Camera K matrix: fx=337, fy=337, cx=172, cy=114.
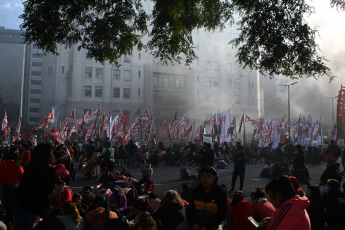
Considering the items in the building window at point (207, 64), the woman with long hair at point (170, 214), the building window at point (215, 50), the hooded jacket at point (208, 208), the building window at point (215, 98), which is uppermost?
the building window at point (215, 50)

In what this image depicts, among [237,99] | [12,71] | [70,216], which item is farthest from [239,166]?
[12,71]

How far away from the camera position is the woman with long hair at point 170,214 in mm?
4910

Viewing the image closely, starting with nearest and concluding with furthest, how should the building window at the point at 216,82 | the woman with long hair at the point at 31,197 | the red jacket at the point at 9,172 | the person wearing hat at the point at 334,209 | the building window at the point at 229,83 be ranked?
the woman with long hair at the point at 31,197 < the person wearing hat at the point at 334,209 < the red jacket at the point at 9,172 < the building window at the point at 216,82 < the building window at the point at 229,83

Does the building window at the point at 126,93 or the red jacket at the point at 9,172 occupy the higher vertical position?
the building window at the point at 126,93

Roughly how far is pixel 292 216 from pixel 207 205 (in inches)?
46.0

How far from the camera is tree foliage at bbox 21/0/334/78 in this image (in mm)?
6863

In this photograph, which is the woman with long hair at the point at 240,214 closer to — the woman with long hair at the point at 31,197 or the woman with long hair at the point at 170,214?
the woman with long hair at the point at 170,214

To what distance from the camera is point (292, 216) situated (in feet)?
10.1

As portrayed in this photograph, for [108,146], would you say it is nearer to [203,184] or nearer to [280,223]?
[203,184]

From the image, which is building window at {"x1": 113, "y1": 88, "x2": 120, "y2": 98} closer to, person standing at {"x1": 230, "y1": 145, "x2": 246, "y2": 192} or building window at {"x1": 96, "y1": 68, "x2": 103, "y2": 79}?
building window at {"x1": 96, "y1": 68, "x2": 103, "y2": 79}

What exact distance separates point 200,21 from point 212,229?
18.1 feet

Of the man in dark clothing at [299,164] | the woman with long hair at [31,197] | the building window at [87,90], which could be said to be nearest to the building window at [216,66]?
the building window at [87,90]

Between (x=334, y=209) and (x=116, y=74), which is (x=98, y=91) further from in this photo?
(x=334, y=209)

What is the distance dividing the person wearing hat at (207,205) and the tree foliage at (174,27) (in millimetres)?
3961
